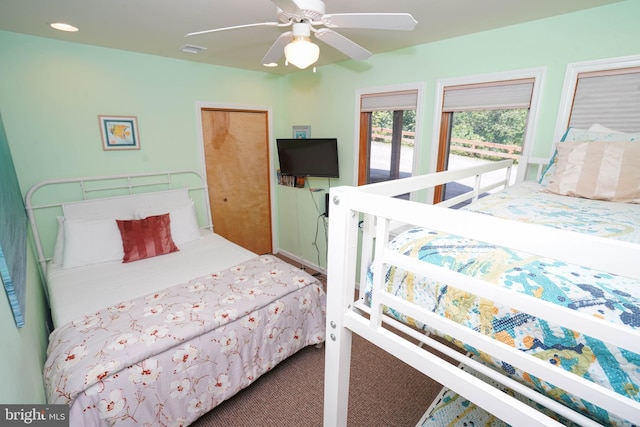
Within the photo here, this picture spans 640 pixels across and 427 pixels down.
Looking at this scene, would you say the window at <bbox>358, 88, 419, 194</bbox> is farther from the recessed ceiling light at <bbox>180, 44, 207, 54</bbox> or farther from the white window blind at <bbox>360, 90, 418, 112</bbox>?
the recessed ceiling light at <bbox>180, 44, 207, 54</bbox>

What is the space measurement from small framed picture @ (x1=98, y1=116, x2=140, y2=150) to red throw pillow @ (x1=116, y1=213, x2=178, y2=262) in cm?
75

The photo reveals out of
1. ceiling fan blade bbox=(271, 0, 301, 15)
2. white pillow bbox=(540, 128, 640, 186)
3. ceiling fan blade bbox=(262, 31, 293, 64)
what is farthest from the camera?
ceiling fan blade bbox=(262, 31, 293, 64)

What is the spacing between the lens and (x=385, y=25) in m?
1.40

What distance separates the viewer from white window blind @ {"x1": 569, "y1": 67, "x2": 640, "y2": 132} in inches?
67.6

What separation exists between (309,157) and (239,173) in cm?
99

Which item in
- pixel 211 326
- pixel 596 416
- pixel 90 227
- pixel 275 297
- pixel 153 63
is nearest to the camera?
pixel 596 416

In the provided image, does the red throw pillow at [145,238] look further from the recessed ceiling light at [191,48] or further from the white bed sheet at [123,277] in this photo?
the recessed ceiling light at [191,48]

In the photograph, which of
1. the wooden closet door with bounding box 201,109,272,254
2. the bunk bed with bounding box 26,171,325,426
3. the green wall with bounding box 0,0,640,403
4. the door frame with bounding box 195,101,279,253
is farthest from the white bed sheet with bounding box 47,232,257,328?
the door frame with bounding box 195,101,279,253

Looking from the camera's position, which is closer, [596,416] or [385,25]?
[596,416]

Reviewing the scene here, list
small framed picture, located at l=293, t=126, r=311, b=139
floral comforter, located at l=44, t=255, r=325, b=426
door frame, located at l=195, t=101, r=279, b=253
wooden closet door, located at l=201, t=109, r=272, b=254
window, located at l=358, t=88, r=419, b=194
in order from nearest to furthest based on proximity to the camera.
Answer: floral comforter, located at l=44, t=255, r=325, b=426, window, located at l=358, t=88, r=419, b=194, door frame, located at l=195, t=101, r=279, b=253, wooden closet door, located at l=201, t=109, r=272, b=254, small framed picture, located at l=293, t=126, r=311, b=139

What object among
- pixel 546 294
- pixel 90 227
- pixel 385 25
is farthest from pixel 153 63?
pixel 546 294

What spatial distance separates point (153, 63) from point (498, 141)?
3.29 meters

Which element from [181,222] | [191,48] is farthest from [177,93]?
[181,222]

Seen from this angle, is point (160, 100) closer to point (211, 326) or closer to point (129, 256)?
point (129, 256)
